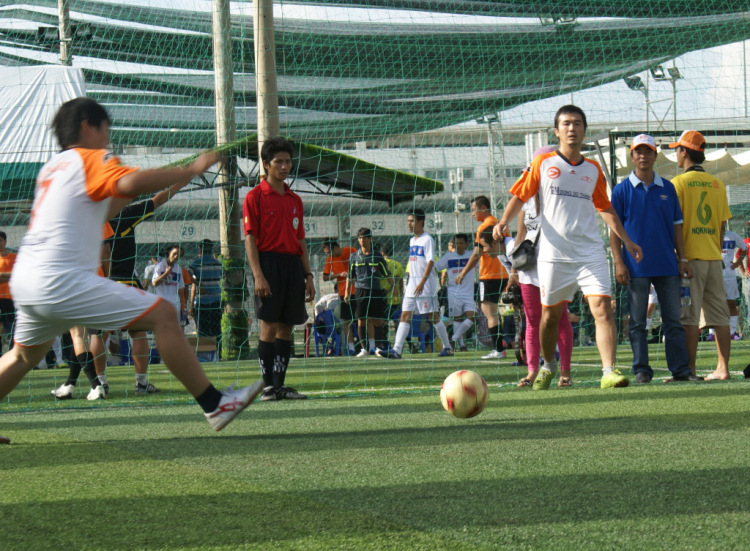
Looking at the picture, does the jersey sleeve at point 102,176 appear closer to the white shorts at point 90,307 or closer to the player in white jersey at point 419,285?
the white shorts at point 90,307

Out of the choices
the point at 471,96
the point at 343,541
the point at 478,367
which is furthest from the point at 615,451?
the point at 471,96

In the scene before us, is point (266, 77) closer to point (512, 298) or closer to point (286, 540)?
point (512, 298)

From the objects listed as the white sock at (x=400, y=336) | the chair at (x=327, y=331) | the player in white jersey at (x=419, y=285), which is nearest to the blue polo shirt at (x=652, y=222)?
the player in white jersey at (x=419, y=285)

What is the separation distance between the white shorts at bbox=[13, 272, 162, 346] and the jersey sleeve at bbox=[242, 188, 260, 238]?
2.75 meters

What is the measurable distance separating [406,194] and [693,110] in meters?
3.64

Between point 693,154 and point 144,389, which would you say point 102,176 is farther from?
point 693,154

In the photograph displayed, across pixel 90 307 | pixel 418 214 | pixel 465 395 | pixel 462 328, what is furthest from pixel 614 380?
pixel 462 328

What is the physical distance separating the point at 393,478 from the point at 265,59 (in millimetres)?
7281

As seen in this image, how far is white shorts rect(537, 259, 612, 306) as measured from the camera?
6.08 meters

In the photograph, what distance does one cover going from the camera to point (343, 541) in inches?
88.9

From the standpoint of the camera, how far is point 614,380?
6.12 meters

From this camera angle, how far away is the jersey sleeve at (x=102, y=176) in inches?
131

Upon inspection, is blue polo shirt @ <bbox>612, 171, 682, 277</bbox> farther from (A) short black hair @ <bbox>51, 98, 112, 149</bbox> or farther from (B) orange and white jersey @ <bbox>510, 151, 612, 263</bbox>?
(A) short black hair @ <bbox>51, 98, 112, 149</bbox>

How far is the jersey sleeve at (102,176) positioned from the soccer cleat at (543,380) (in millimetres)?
4075
